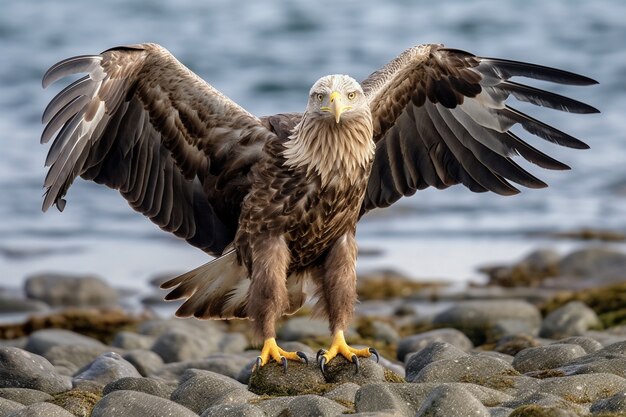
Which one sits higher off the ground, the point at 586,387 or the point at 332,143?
the point at 332,143

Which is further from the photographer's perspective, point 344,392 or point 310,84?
point 310,84

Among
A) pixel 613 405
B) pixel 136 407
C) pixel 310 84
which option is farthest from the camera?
pixel 310 84

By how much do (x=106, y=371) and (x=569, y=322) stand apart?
3841mm

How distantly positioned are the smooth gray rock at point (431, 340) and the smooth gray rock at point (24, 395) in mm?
3045

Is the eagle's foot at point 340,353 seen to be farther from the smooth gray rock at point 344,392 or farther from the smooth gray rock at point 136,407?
the smooth gray rock at point 136,407

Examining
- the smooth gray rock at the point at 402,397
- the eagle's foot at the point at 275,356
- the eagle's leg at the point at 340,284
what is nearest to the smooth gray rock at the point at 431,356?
the eagle's leg at the point at 340,284

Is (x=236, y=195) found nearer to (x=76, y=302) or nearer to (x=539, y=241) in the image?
(x=76, y=302)

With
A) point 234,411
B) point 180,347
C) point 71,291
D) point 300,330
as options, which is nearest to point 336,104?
point 234,411

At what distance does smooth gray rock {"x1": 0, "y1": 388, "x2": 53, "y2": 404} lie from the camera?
5.98m

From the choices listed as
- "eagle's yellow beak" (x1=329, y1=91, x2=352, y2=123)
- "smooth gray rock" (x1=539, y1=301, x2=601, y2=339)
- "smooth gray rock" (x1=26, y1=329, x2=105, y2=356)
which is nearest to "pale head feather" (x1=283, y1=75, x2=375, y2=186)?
"eagle's yellow beak" (x1=329, y1=91, x2=352, y2=123)

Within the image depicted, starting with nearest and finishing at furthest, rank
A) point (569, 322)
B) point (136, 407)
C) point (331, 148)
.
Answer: point (136, 407) < point (331, 148) < point (569, 322)

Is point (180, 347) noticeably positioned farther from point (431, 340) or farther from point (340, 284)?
point (340, 284)

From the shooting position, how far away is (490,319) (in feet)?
31.5

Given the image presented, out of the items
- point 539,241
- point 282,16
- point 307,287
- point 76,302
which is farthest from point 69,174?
point 282,16
